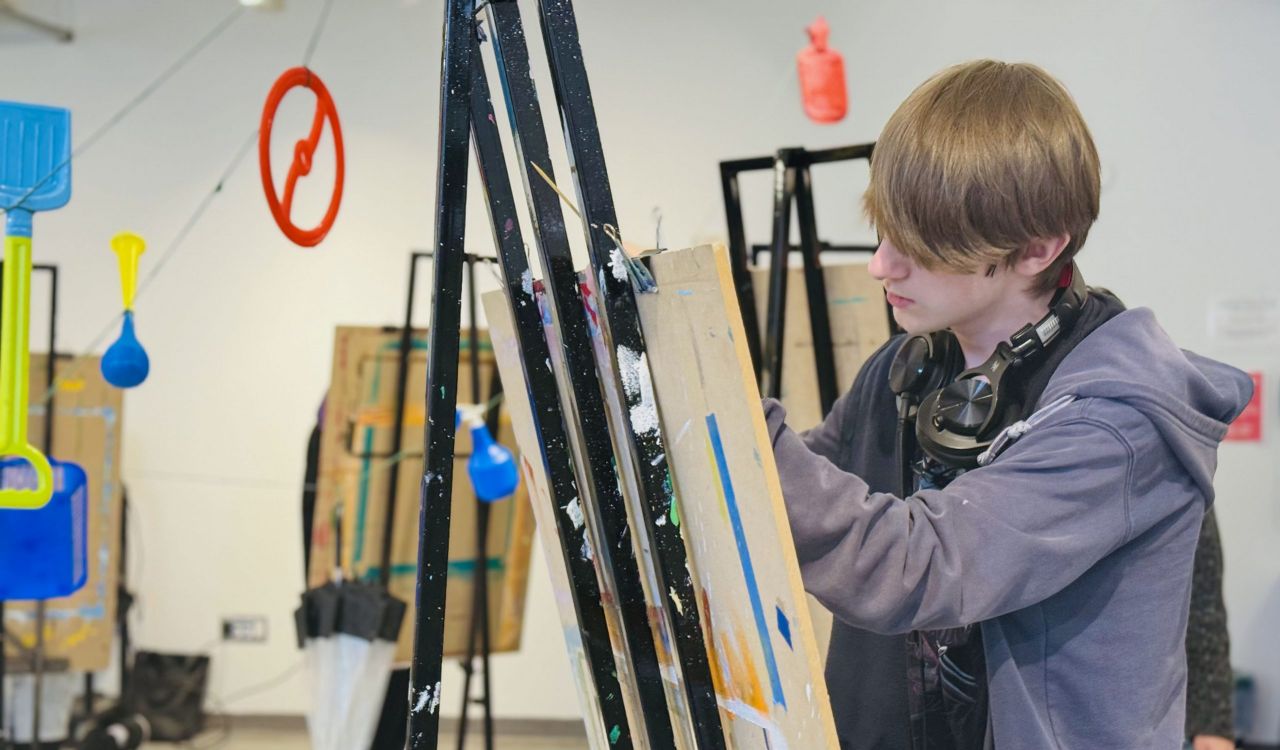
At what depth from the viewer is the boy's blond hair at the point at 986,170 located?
0.82 meters

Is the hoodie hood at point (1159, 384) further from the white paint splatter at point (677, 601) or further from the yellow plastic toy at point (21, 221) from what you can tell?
the yellow plastic toy at point (21, 221)

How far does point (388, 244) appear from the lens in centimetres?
391

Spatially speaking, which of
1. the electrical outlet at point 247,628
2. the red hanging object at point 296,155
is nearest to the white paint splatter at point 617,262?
the red hanging object at point 296,155

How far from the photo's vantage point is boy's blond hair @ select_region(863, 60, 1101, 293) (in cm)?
82

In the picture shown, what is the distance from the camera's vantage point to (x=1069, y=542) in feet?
2.50

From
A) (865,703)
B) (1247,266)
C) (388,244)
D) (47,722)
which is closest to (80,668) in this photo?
(47,722)

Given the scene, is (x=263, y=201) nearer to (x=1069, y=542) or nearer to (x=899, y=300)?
(x=899, y=300)

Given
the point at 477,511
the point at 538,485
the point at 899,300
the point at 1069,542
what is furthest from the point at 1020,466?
the point at 477,511

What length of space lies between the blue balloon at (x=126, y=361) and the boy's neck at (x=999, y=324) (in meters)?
0.91

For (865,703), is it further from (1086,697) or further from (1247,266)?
(1247,266)

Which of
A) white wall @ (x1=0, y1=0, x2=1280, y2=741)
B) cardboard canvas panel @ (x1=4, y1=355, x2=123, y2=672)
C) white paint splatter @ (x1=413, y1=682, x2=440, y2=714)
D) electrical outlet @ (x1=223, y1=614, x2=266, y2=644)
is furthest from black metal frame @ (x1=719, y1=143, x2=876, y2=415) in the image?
electrical outlet @ (x1=223, y1=614, x2=266, y2=644)

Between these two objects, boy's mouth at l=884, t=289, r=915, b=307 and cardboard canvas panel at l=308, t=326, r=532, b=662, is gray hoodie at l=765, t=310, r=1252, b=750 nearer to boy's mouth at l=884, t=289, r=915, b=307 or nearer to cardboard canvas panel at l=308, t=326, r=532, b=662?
boy's mouth at l=884, t=289, r=915, b=307

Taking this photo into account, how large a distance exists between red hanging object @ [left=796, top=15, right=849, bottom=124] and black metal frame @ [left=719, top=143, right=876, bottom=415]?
952 mm

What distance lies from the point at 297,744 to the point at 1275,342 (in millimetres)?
3201
